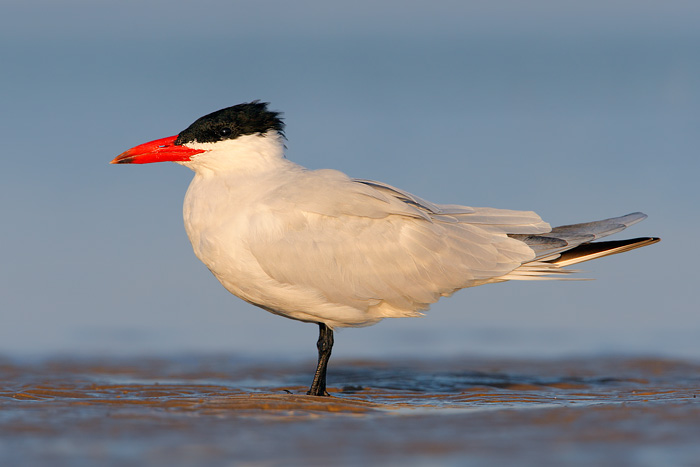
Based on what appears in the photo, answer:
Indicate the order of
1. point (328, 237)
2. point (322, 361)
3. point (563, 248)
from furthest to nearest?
point (563, 248) < point (322, 361) < point (328, 237)

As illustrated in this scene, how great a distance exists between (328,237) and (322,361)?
0.88m

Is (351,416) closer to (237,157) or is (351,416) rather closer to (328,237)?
(328,237)

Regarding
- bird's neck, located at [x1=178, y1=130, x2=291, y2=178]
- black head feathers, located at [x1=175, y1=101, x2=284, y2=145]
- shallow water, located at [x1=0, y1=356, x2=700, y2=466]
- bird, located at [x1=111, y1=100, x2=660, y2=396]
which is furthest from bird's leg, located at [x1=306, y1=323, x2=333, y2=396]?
black head feathers, located at [x1=175, y1=101, x2=284, y2=145]

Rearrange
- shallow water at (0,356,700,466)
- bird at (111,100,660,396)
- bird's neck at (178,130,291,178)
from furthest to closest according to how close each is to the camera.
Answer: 1. bird's neck at (178,130,291,178)
2. bird at (111,100,660,396)
3. shallow water at (0,356,700,466)

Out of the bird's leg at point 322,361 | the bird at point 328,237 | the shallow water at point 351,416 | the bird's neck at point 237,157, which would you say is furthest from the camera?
the bird's neck at point 237,157

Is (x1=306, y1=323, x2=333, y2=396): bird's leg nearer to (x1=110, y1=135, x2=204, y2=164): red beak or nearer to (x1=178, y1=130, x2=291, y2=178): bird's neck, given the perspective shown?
(x1=178, y1=130, x2=291, y2=178): bird's neck

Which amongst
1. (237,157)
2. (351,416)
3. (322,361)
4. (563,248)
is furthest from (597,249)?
(237,157)

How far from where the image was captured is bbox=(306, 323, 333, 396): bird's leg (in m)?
5.95

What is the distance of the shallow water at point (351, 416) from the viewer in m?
3.93

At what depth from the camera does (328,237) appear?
18.9 feet

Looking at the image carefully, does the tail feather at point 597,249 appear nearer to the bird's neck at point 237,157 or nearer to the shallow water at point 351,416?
the shallow water at point 351,416

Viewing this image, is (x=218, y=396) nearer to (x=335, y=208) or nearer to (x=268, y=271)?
(x=268, y=271)

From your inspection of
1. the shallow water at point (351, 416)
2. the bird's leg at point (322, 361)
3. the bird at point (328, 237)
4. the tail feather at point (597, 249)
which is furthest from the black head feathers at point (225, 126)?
the tail feather at point (597, 249)

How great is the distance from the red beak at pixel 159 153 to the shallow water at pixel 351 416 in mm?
1607
